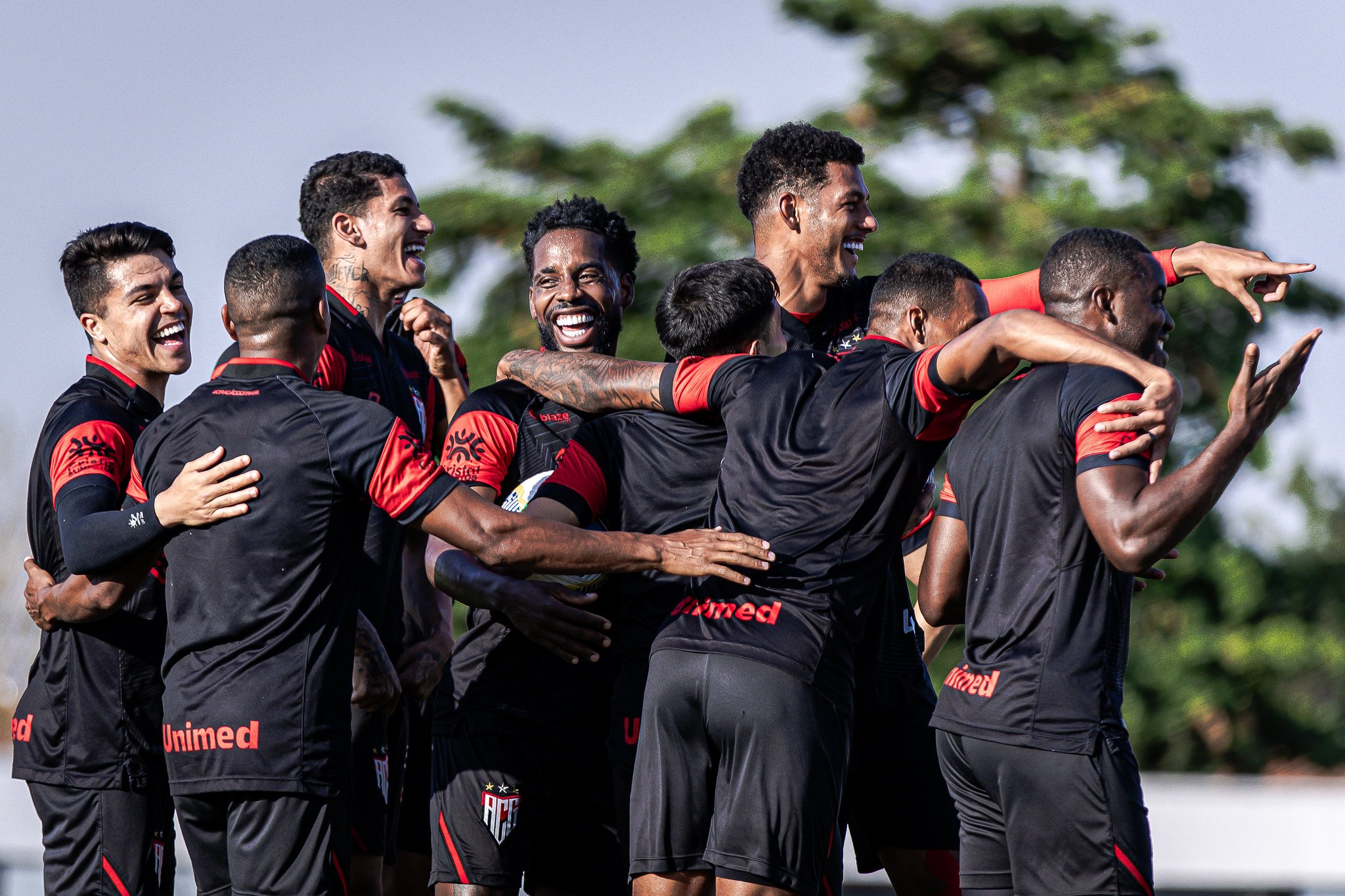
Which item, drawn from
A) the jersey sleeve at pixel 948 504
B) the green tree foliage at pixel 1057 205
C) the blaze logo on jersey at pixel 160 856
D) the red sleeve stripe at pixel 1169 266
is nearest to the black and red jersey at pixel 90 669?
the blaze logo on jersey at pixel 160 856

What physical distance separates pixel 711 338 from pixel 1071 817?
2.10m

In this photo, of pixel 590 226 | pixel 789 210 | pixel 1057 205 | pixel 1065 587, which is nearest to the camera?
pixel 1065 587

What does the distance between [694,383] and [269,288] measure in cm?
151

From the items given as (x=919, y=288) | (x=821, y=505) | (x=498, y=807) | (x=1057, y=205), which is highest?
(x=1057, y=205)

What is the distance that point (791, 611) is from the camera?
4.51 m

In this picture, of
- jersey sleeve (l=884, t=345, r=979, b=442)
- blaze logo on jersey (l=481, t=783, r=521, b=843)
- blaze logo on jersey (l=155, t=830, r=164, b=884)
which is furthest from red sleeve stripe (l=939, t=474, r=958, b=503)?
blaze logo on jersey (l=155, t=830, r=164, b=884)

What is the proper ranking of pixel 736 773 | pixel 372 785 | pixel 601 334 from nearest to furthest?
pixel 736 773
pixel 372 785
pixel 601 334

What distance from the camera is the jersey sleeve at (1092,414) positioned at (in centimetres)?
415

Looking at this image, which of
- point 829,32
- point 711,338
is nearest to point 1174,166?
point 829,32

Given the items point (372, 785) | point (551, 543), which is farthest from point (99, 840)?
point (551, 543)

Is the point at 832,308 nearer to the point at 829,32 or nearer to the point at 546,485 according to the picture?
the point at 546,485

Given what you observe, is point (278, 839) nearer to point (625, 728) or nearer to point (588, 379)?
point (625, 728)

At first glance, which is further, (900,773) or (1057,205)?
(1057,205)

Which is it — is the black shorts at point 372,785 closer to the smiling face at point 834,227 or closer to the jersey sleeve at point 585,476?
the jersey sleeve at point 585,476
